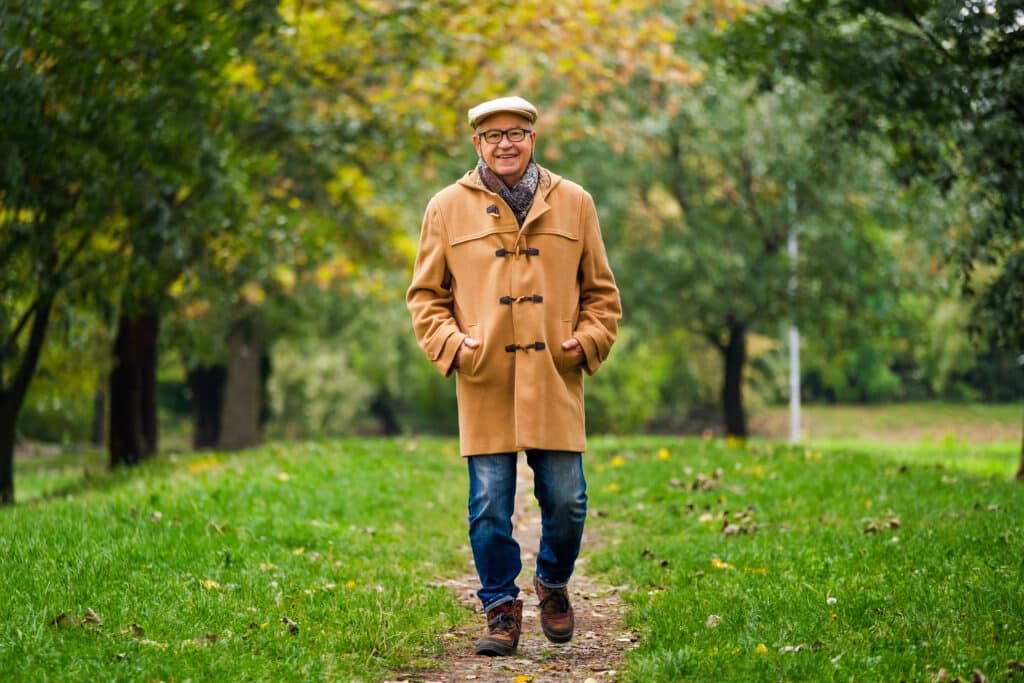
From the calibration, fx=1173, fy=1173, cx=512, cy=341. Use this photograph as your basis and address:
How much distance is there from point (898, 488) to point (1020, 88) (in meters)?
3.44

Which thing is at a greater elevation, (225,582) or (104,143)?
(104,143)

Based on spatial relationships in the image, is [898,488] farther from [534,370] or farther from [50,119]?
[50,119]

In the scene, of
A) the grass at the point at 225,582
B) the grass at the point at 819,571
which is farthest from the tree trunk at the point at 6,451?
the grass at the point at 819,571

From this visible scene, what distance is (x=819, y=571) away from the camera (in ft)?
22.1

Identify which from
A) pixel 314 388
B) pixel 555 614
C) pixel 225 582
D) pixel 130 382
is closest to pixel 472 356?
pixel 555 614

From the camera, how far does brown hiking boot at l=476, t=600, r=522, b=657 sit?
5477 millimetres

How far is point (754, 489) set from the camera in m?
10.4

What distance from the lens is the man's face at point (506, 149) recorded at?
17.8 ft

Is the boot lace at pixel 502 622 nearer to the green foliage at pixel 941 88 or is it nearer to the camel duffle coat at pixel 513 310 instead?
the camel duffle coat at pixel 513 310

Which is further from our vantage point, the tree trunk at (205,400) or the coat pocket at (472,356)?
the tree trunk at (205,400)

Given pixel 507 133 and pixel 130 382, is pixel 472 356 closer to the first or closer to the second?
pixel 507 133

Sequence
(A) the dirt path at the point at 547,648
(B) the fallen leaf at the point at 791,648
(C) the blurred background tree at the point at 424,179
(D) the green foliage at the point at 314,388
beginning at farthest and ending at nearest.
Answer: (D) the green foliage at the point at 314,388 < (C) the blurred background tree at the point at 424,179 < (A) the dirt path at the point at 547,648 < (B) the fallen leaf at the point at 791,648

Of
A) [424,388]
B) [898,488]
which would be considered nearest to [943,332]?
[898,488]

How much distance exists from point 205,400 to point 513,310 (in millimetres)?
27596
